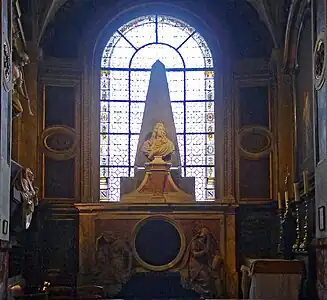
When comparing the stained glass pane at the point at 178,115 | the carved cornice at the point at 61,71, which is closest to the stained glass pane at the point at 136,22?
Result: the carved cornice at the point at 61,71

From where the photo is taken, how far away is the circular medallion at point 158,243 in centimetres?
1744

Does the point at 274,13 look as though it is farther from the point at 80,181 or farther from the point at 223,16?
the point at 80,181

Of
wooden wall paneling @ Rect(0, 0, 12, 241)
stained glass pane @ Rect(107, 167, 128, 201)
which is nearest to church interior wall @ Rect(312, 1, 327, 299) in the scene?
wooden wall paneling @ Rect(0, 0, 12, 241)

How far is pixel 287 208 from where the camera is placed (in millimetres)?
15859

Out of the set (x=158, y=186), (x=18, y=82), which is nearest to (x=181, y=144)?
(x=158, y=186)

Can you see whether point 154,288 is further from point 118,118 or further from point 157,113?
point 118,118

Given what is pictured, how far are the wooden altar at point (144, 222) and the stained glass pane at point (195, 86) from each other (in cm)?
304

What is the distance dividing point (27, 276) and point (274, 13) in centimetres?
806

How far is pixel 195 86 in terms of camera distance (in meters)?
19.5

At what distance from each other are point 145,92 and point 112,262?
4.44 m

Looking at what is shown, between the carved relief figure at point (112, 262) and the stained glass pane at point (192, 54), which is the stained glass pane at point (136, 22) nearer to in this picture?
the stained glass pane at point (192, 54)

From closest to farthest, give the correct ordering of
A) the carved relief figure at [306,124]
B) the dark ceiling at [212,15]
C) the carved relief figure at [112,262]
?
1. the carved relief figure at [306,124]
2. the carved relief figure at [112,262]
3. the dark ceiling at [212,15]

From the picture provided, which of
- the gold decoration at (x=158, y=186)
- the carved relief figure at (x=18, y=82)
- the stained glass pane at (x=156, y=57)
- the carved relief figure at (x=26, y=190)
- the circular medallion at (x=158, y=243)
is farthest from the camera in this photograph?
the stained glass pane at (x=156, y=57)

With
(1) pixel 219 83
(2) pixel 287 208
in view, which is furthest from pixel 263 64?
(2) pixel 287 208
